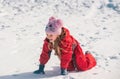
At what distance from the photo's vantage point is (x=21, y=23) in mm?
6109

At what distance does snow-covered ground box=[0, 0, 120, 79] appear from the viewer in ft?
13.7

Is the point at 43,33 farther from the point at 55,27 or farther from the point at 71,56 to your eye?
the point at 55,27

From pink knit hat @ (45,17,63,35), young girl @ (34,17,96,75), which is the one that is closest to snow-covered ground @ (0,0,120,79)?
young girl @ (34,17,96,75)

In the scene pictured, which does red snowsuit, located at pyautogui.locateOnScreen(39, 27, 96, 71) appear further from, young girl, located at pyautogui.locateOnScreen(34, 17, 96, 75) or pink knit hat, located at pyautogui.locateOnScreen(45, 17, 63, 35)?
pink knit hat, located at pyautogui.locateOnScreen(45, 17, 63, 35)

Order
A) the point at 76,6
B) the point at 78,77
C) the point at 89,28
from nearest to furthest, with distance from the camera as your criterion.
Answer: the point at 78,77
the point at 89,28
the point at 76,6

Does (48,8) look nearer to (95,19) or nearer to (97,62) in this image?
(95,19)

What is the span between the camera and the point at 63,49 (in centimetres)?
383

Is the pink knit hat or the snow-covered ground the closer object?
the pink knit hat

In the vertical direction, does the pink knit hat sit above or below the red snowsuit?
above

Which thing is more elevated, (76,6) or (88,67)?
(76,6)

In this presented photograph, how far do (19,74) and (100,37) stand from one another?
1716mm

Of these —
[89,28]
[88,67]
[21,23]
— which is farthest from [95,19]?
[88,67]

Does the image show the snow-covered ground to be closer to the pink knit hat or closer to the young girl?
the young girl

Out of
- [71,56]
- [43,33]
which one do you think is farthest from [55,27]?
[43,33]
